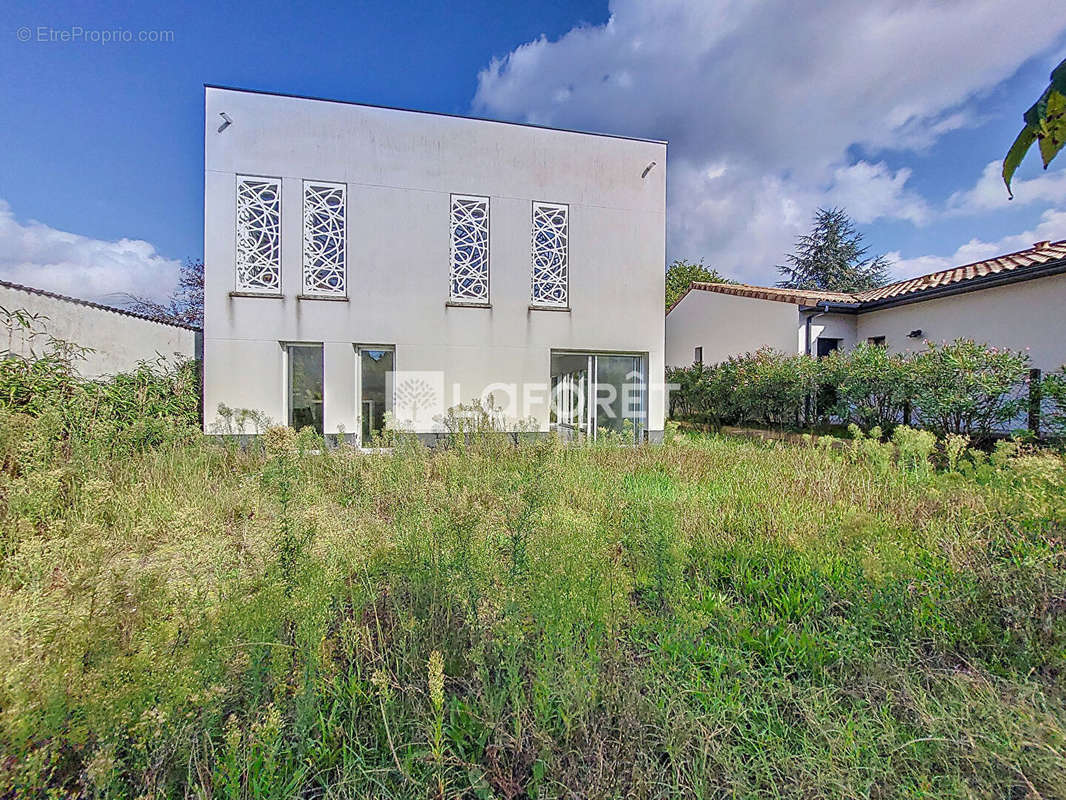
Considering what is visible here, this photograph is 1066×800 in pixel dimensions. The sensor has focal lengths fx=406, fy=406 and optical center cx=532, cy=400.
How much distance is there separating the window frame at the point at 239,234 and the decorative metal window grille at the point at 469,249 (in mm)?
3093

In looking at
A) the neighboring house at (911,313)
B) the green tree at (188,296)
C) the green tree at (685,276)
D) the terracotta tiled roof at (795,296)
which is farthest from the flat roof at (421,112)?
the green tree at (685,276)

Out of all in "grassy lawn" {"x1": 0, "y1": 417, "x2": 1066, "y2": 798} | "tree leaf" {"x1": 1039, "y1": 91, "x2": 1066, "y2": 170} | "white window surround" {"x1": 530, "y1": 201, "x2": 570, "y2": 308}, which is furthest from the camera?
"white window surround" {"x1": 530, "y1": 201, "x2": 570, "y2": 308}

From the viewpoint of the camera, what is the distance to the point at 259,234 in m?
7.46

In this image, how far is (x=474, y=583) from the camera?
79.1 inches

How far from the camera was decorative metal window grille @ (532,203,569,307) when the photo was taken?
848cm

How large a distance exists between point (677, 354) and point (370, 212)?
13111mm

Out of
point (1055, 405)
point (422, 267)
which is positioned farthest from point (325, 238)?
point (1055, 405)

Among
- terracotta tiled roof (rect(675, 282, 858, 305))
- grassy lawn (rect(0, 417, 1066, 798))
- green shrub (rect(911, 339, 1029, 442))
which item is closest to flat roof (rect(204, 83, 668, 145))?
terracotta tiled roof (rect(675, 282, 858, 305))

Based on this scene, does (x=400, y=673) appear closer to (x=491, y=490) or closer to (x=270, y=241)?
(x=491, y=490)

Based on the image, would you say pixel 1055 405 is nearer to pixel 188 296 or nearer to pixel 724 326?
pixel 724 326

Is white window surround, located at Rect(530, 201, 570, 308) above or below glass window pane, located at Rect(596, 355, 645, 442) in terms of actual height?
above

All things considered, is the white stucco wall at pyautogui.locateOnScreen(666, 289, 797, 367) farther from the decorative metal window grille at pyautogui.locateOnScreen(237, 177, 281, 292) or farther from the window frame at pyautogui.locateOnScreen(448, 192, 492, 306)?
the decorative metal window grille at pyautogui.locateOnScreen(237, 177, 281, 292)

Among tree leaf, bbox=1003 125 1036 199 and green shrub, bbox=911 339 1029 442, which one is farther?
green shrub, bbox=911 339 1029 442

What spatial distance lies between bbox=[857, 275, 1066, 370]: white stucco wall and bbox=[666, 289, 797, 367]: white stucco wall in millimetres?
2577
